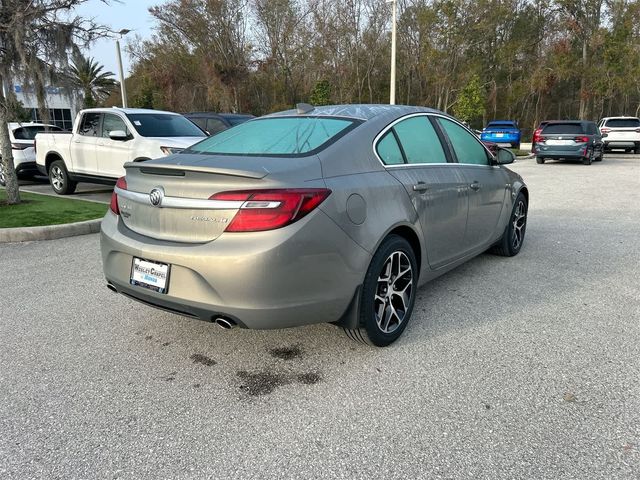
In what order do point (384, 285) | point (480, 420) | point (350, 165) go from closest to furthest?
point (480, 420) < point (350, 165) < point (384, 285)

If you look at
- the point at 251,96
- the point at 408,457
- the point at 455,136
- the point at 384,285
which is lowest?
the point at 408,457

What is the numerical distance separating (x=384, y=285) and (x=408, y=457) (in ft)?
4.06

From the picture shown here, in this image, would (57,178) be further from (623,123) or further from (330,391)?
(623,123)

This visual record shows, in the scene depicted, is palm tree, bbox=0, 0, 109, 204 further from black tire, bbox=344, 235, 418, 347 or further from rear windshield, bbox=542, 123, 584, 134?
rear windshield, bbox=542, 123, 584, 134

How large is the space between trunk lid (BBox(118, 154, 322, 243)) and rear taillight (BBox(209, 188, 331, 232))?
3cm

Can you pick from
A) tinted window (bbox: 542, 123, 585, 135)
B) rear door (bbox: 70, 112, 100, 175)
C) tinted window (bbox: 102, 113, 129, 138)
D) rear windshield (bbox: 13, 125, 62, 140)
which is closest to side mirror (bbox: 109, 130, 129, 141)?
tinted window (bbox: 102, 113, 129, 138)

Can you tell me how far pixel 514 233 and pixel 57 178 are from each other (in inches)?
356

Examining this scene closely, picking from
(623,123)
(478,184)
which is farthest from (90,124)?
(623,123)

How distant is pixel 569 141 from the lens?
17.5 meters

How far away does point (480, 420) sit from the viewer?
8.23ft

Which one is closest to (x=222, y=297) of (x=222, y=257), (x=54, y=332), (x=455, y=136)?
(x=222, y=257)

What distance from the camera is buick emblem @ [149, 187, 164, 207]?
9.55 ft

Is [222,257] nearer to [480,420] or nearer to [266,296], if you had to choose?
[266,296]

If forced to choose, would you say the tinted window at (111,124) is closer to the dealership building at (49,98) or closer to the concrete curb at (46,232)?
the dealership building at (49,98)
